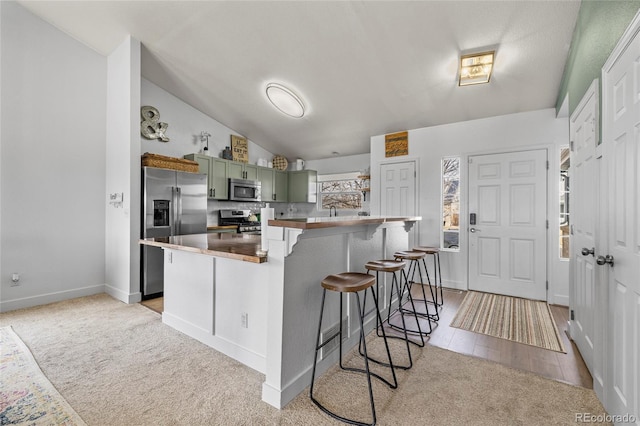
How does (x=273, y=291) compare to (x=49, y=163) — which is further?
(x=49, y=163)

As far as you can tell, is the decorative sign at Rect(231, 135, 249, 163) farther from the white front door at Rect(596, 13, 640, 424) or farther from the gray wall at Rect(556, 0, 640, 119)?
the white front door at Rect(596, 13, 640, 424)

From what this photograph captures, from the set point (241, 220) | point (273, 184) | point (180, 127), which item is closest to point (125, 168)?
point (180, 127)

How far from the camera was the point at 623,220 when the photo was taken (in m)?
1.46

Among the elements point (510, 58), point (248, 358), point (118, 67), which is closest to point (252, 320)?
point (248, 358)

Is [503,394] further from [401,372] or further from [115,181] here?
[115,181]

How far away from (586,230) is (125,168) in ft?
15.6

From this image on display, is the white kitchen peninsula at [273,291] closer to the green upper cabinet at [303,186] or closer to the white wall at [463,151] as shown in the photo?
the white wall at [463,151]

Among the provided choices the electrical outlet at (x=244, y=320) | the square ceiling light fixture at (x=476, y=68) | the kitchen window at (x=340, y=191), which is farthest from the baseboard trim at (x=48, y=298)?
the square ceiling light fixture at (x=476, y=68)

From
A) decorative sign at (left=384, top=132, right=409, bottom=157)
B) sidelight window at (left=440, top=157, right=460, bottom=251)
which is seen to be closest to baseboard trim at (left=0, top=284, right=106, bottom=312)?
decorative sign at (left=384, top=132, right=409, bottom=157)

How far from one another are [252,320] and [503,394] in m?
1.73

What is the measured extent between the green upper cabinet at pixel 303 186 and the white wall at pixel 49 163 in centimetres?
341

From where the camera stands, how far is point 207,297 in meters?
2.43

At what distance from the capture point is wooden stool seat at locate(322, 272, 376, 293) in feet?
5.40

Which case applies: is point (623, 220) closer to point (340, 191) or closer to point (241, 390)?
point (241, 390)
